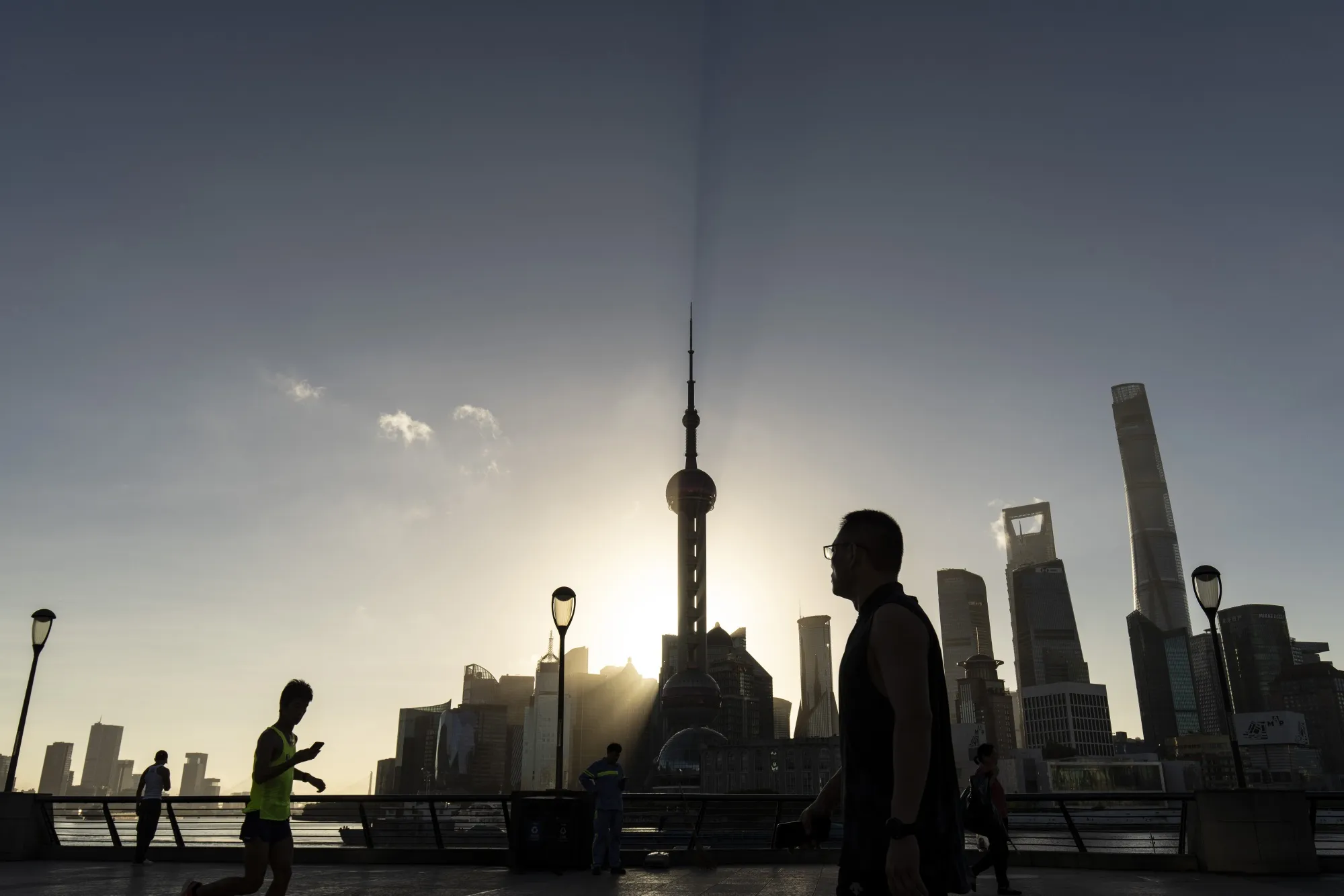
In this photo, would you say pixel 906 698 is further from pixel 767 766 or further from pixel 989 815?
pixel 767 766

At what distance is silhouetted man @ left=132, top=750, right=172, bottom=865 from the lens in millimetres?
15394

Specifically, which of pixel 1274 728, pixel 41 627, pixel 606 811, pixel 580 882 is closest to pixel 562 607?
pixel 606 811

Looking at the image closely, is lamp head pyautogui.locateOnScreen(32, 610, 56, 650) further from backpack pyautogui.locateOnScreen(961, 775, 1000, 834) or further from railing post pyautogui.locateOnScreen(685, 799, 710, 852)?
backpack pyautogui.locateOnScreen(961, 775, 1000, 834)

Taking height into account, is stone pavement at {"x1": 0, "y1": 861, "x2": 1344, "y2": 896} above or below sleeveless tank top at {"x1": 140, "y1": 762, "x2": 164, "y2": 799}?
below

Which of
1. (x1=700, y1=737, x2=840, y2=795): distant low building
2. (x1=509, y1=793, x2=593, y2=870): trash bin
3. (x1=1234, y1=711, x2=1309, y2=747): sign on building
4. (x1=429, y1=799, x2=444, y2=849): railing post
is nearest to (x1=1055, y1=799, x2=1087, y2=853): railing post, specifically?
(x1=509, y1=793, x2=593, y2=870): trash bin

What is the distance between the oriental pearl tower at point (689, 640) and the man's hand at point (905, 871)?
533ft

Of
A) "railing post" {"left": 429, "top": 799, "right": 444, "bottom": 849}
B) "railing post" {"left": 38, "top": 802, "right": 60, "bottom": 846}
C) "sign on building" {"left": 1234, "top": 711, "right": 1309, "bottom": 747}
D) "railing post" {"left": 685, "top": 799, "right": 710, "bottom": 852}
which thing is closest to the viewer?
"railing post" {"left": 429, "top": 799, "right": 444, "bottom": 849}

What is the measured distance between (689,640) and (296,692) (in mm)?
161087

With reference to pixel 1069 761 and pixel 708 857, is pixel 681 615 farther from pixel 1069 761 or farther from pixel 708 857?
pixel 708 857

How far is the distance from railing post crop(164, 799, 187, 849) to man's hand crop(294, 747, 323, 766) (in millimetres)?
12265

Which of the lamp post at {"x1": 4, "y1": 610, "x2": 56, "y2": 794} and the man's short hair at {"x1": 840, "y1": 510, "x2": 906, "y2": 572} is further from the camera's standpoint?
the lamp post at {"x1": 4, "y1": 610, "x2": 56, "y2": 794}

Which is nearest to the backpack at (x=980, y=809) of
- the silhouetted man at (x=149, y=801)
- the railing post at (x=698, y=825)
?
the railing post at (x=698, y=825)

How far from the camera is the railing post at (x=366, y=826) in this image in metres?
16.0

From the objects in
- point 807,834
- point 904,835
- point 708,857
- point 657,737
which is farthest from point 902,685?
point 657,737
